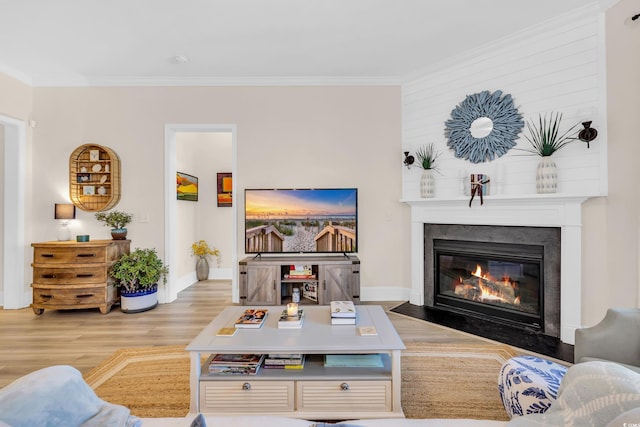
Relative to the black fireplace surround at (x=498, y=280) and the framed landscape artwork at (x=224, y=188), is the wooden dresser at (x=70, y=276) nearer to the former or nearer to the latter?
the framed landscape artwork at (x=224, y=188)

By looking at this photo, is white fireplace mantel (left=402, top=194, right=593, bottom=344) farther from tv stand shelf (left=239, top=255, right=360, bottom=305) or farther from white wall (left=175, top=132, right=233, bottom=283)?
white wall (left=175, top=132, right=233, bottom=283)

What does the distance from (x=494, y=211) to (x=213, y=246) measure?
3937 mm

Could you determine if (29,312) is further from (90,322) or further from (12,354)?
(12,354)

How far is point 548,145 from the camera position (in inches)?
102

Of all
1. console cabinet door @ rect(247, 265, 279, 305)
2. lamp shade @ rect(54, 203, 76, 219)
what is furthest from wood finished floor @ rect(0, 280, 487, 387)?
lamp shade @ rect(54, 203, 76, 219)

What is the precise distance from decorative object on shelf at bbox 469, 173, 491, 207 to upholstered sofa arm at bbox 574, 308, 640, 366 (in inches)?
63.0

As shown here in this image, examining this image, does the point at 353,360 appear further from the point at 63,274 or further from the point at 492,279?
the point at 63,274

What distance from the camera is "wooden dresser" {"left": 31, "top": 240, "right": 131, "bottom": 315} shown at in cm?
320

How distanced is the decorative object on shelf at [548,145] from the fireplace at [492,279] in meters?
0.57

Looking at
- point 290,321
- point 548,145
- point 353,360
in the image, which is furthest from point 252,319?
point 548,145

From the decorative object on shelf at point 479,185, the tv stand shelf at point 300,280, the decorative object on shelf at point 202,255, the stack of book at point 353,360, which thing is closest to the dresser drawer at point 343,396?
the stack of book at point 353,360

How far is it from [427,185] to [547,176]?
1062 millimetres

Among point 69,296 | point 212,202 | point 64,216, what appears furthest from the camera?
point 212,202

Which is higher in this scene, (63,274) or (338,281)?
(63,274)
